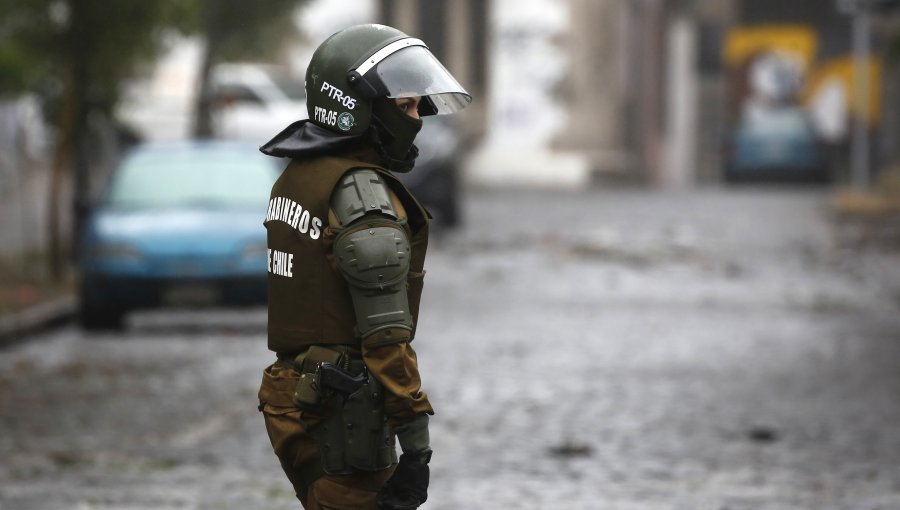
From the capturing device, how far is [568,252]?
21.6 metres

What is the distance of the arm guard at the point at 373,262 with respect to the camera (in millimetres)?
4129

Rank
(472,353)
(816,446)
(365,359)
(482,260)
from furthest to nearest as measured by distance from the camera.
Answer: (482,260) < (472,353) < (816,446) < (365,359)

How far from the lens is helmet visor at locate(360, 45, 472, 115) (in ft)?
14.1

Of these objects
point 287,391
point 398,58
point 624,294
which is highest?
point 398,58

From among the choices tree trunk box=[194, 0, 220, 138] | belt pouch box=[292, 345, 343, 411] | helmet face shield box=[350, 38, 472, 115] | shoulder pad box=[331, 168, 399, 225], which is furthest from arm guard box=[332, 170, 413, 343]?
tree trunk box=[194, 0, 220, 138]

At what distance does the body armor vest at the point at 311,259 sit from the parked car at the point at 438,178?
1942cm

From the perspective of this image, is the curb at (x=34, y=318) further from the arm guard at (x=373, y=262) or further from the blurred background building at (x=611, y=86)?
the arm guard at (x=373, y=262)

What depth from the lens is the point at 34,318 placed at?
15.1 meters

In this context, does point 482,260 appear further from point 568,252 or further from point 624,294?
point 624,294

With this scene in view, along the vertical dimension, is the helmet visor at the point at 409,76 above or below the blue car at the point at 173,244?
above

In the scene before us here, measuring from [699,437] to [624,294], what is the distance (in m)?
8.29

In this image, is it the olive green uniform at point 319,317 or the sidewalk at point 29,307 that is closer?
the olive green uniform at point 319,317

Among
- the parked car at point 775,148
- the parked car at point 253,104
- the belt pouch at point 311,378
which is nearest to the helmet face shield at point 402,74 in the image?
the belt pouch at point 311,378

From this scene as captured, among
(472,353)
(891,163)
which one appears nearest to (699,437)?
(472,353)
